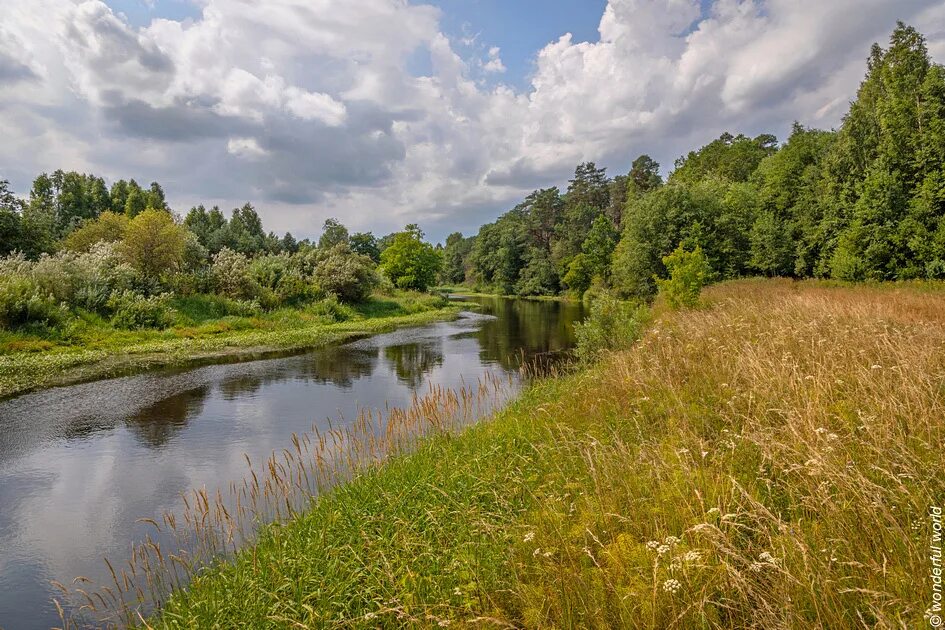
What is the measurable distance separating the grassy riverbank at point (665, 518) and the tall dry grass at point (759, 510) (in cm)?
2

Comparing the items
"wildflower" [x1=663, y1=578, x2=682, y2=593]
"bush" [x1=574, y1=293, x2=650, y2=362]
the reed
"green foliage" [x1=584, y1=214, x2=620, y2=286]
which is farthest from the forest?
"wildflower" [x1=663, y1=578, x2=682, y2=593]

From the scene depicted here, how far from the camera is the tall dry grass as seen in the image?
259cm

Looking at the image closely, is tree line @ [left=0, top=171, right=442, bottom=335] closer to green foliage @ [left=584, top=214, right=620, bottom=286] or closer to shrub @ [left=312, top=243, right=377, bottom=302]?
shrub @ [left=312, top=243, right=377, bottom=302]

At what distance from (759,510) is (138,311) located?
2864 cm

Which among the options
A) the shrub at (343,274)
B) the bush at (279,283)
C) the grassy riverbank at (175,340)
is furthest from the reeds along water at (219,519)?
the shrub at (343,274)

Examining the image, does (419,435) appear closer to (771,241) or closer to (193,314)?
(193,314)

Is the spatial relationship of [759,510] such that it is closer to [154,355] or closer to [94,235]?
[154,355]

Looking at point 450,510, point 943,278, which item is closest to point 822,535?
point 450,510

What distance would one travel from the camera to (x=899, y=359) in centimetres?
528

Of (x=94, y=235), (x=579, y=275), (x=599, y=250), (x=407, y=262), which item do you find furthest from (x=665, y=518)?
(x=599, y=250)

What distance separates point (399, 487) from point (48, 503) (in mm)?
6496

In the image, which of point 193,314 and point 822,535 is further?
point 193,314

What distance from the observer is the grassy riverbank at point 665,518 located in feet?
8.99

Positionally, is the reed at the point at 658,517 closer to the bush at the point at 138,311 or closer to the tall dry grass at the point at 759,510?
the tall dry grass at the point at 759,510
